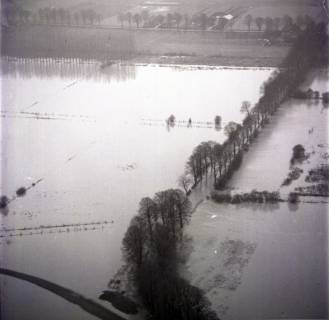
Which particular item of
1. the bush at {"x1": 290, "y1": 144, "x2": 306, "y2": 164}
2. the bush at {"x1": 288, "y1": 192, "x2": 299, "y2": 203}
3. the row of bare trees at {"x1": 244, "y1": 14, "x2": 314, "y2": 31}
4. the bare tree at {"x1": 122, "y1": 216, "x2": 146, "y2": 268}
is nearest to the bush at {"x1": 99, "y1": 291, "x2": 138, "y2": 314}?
the bare tree at {"x1": 122, "y1": 216, "x2": 146, "y2": 268}

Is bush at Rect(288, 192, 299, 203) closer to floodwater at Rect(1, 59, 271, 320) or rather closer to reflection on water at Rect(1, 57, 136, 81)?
floodwater at Rect(1, 59, 271, 320)

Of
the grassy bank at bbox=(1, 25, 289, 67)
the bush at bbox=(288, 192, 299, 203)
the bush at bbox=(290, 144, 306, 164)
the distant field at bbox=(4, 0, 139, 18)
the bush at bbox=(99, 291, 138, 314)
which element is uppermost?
the distant field at bbox=(4, 0, 139, 18)

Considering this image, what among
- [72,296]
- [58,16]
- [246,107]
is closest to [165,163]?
[246,107]

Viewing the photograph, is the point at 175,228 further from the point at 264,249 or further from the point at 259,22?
the point at 259,22

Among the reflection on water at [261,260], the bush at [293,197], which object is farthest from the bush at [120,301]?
the bush at [293,197]

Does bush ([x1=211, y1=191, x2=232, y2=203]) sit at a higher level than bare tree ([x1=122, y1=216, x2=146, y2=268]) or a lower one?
higher

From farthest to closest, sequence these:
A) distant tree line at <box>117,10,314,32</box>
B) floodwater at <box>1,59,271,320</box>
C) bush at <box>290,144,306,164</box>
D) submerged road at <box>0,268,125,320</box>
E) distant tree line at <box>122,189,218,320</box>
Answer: distant tree line at <box>117,10,314,32</box> < bush at <box>290,144,306,164</box> < floodwater at <box>1,59,271,320</box> < submerged road at <box>0,268,125,320</box> < distant tree line at <box>122,189,218,320</box>

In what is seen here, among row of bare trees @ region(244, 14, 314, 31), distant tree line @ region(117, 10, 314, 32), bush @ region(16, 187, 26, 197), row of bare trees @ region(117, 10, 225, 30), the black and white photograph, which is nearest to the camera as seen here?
the black and white photograph

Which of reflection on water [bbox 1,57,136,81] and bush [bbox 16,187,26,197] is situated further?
reflection on water [bbox 1,57,136,81]
